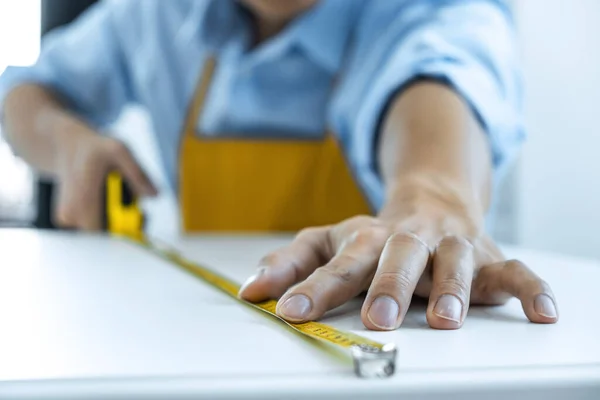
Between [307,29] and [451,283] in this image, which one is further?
[307,29]

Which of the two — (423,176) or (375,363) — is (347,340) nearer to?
(375,363)

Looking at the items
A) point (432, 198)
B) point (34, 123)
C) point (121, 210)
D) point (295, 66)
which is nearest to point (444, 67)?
point (432, 198)

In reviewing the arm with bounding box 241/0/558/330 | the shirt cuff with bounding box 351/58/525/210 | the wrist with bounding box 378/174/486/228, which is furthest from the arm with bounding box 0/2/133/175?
the wrist with bounding box 378/174/486/228

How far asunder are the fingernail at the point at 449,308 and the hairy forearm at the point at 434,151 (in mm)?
244

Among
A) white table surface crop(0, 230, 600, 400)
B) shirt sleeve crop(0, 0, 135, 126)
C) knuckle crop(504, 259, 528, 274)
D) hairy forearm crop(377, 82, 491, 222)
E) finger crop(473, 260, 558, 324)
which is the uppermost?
shirt sleeve crop(0, 0, 135, 126)

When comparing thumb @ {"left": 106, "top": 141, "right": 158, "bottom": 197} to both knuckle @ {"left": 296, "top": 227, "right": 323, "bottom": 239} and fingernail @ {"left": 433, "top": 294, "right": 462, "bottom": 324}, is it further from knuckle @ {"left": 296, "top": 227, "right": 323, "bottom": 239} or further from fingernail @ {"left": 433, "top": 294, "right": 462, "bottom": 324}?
fingernail @ {"left": 433, "top": 294, "right": 462, "bottom": 324}

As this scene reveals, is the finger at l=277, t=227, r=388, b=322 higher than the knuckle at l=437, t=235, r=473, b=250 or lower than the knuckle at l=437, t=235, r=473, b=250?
lower

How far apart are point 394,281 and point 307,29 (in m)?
1.11

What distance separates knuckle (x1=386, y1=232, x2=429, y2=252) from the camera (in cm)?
58

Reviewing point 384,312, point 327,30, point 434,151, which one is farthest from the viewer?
point 327,30

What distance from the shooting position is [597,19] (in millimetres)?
3047

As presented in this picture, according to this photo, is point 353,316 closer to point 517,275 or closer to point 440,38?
point 517,275

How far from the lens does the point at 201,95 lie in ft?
5.87

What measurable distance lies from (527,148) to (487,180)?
2205 millimetres
